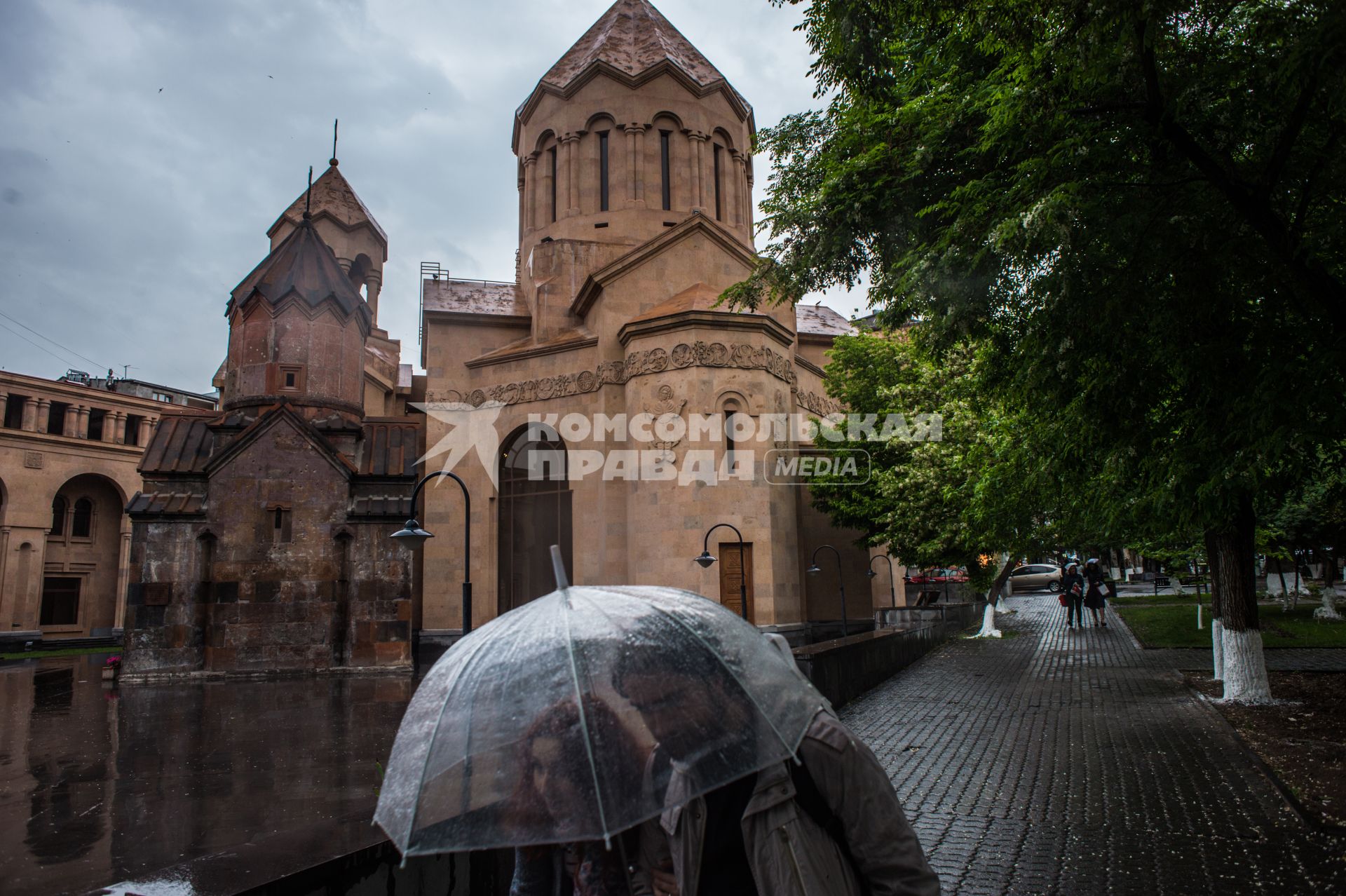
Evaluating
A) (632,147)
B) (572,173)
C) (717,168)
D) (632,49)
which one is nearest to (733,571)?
(632,147)

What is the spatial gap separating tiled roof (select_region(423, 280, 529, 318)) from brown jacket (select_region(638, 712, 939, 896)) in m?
25.3

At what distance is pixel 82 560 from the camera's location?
36.6 metres

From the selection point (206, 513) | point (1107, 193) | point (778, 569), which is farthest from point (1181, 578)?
point (206, 513)

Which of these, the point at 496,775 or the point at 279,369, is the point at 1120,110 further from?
the point at 279,369

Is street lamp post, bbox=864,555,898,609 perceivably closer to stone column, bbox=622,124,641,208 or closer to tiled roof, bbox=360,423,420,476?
stone column, bbox=622,124,641,208

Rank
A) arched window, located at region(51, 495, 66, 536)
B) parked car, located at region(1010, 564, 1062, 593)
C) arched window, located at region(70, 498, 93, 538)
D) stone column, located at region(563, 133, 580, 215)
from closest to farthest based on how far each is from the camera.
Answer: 1. stone column, located at region(563, 133, 580, 215)
2. arched window, located at region(51, 495, 66, 536)
3. arched window, located at region(70, 498, 93, 538)
4. parked car, located at region(1010, 564, 1062, 593)

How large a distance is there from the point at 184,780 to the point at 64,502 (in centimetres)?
3665

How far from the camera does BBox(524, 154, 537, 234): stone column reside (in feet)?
94.5

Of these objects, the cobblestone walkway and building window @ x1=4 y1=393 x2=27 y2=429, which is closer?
the cobblestone walkway

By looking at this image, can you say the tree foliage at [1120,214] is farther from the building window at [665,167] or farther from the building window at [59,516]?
the building window at [59,516]

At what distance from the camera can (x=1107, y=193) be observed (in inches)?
277

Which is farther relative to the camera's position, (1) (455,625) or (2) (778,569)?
(1) (455,625)

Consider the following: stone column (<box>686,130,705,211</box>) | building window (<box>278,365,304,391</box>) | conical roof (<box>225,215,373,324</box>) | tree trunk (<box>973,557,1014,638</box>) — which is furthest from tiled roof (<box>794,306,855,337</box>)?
building window (<box>278,365,304,391</box>)

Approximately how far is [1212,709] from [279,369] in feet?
56.9
